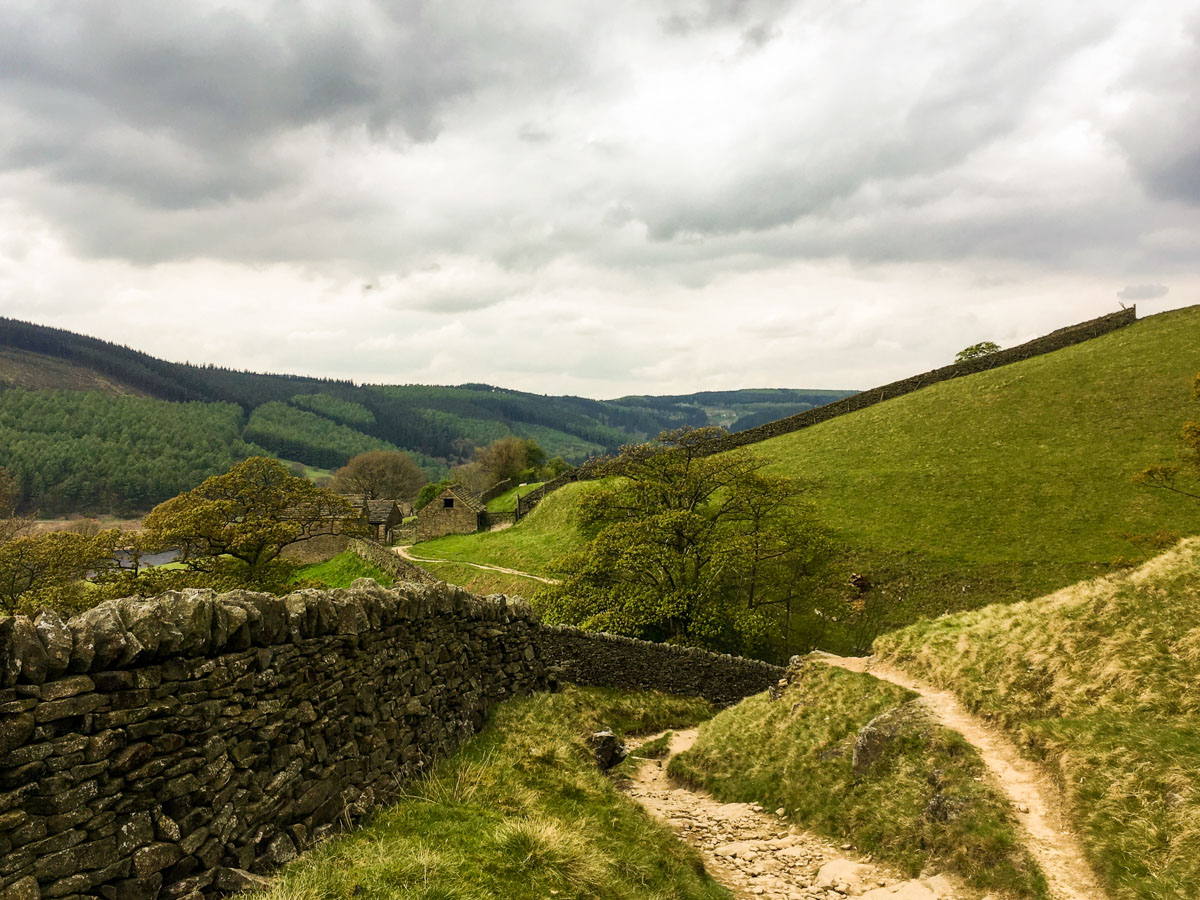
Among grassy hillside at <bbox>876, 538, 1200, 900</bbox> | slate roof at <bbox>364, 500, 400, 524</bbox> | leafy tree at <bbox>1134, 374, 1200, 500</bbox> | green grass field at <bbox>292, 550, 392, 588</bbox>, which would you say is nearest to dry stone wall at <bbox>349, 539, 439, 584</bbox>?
green grass field at <bbox>292, 550, 392, 588</bbox>

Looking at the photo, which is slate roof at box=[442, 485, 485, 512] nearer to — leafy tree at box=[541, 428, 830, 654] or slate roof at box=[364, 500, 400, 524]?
slate roof at box=[364, 500, 400, 524]

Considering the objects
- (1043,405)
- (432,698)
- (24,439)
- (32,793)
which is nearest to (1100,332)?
(1043,405)

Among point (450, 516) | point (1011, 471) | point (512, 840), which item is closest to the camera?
point (512, 840)

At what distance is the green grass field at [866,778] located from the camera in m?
10.0

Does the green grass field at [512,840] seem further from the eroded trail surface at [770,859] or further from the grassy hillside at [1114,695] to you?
the grassy hillside at [1114,695]

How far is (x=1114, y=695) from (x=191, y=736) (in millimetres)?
15315

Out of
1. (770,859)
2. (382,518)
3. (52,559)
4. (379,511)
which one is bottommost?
(382,518)

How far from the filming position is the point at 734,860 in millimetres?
11547

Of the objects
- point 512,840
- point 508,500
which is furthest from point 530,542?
point 512,840

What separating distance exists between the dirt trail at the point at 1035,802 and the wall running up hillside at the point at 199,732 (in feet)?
31.2

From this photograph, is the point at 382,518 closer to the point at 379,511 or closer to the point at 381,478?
the point at 379,511

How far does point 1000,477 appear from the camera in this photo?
34250 mm

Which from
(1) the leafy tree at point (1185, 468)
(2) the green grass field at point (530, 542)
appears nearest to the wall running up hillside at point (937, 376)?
(2) the green grass field at point (530, 542)

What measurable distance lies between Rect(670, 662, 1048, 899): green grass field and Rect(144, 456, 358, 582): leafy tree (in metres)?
22.3
